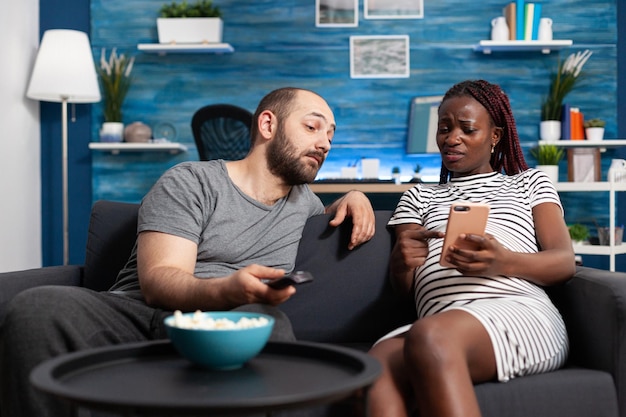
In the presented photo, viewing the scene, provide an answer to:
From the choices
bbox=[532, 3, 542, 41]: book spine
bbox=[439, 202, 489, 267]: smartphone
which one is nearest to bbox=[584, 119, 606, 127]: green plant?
bbox=[532, 3, 542, 41]: book spine

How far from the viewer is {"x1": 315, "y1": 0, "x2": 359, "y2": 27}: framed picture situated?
484 cm

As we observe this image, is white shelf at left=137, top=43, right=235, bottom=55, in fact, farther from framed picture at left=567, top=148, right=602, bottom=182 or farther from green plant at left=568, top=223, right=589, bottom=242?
green plant at left=568, top=223, right=589, bottom=242

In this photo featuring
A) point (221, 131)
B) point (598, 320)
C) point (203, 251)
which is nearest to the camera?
point (598, 320)

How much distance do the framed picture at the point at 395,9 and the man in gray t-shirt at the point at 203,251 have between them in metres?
2.93

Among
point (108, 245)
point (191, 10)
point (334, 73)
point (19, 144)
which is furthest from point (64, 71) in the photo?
point (108, 245)

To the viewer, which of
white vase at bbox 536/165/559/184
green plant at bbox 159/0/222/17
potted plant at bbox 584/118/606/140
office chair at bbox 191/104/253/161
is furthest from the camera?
green plant at bbox 159/0/222/17

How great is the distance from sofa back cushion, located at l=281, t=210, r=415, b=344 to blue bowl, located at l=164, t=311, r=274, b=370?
3.11 feet

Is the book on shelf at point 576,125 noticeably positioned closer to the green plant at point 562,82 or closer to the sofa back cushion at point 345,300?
the green plant at point 562,82

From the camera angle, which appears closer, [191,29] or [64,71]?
[64,71]

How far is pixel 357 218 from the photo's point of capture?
81.5 inches

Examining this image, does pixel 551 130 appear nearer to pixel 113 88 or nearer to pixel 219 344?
pixel 113 88

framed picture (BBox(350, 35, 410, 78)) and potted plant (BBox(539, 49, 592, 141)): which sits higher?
framed picture (BBox(350, 35, 410, 78))

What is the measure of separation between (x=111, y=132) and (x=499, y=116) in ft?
10.6

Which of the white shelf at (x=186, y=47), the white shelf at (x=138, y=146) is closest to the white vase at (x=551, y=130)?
the white shelf at (x=186, y=47)
